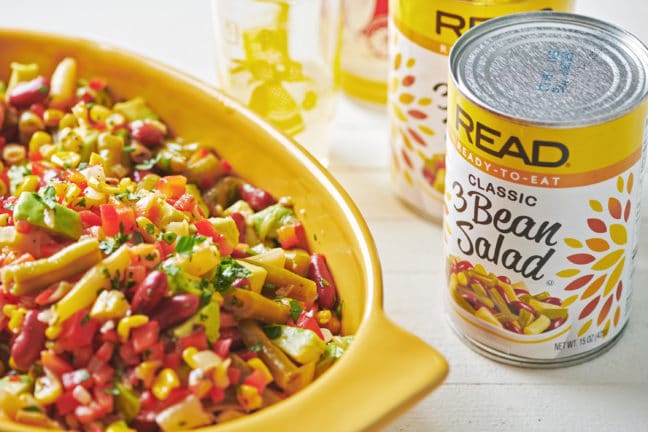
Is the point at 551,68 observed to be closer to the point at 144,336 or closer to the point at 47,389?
the point at 144,336

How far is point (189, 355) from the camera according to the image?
1043 mm

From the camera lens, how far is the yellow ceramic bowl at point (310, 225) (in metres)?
0.99

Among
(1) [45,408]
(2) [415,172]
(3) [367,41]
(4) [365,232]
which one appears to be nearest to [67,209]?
(1) [45,408]

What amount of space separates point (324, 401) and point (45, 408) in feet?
0.97

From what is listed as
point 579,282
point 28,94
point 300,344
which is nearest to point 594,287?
point 579,282

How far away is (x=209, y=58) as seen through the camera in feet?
6.34

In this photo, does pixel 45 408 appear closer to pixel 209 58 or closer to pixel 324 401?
pixel 324 401

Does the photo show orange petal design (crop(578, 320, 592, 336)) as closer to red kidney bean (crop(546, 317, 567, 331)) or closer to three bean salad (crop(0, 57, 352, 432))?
red kidney bean (crop(546, 317, 567, 331))

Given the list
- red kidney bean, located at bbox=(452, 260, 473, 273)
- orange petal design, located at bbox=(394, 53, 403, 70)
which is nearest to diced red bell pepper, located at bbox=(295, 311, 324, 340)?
red kidney bean, located at bbox=(452, 260, 473, 273)

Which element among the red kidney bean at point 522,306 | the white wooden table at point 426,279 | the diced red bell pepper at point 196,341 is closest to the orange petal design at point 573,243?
the red kidney bean at point 522,306

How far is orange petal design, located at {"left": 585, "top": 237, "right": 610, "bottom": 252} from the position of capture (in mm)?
1186

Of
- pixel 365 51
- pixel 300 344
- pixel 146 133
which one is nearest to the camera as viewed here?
pixel 300 344

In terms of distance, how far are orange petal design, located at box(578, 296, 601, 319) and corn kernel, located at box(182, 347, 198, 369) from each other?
494 millimetres

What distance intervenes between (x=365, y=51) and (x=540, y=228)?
69cm
